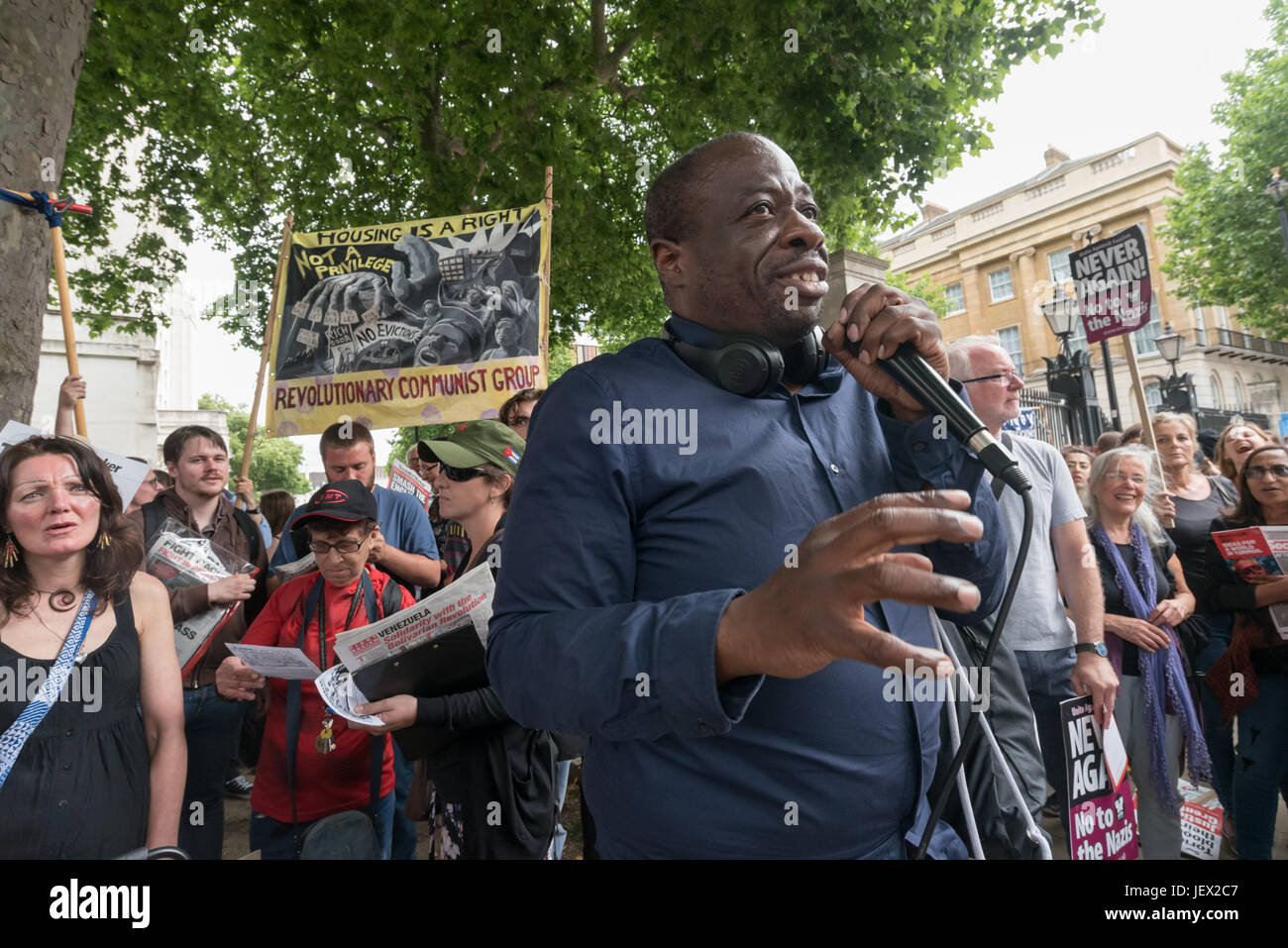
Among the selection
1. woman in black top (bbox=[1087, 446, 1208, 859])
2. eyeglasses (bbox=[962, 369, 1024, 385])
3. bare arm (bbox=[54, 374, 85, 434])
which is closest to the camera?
eyeglasses (bbox=[962, 369, 1024, 385])

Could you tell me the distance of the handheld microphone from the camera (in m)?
1.21

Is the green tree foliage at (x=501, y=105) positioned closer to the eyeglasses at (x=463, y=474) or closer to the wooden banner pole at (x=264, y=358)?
the wooden banner pole at (x=264, y=358)

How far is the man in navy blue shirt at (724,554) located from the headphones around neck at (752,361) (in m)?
0.01

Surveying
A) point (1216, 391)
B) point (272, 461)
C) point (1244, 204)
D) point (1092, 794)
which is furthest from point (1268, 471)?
point (272, 461)

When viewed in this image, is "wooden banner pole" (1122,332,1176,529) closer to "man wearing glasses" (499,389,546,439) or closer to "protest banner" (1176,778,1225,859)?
"protest banner" (1176,778,1225,859)

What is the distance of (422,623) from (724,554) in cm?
169

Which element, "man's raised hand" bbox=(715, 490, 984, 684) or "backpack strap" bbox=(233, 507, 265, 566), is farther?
"backpack strap" bbox=(233, 507, 265, 566)

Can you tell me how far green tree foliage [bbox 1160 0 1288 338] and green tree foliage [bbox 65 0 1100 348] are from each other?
14.6m

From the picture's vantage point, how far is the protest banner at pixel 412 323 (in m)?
5.33

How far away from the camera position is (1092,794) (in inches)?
110

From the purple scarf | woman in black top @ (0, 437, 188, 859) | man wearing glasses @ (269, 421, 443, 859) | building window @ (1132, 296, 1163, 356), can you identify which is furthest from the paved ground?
building window @ (1132, 296, 1163, 356)

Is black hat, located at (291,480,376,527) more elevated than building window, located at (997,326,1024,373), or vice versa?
building window, located at (997,326,1024,373)
